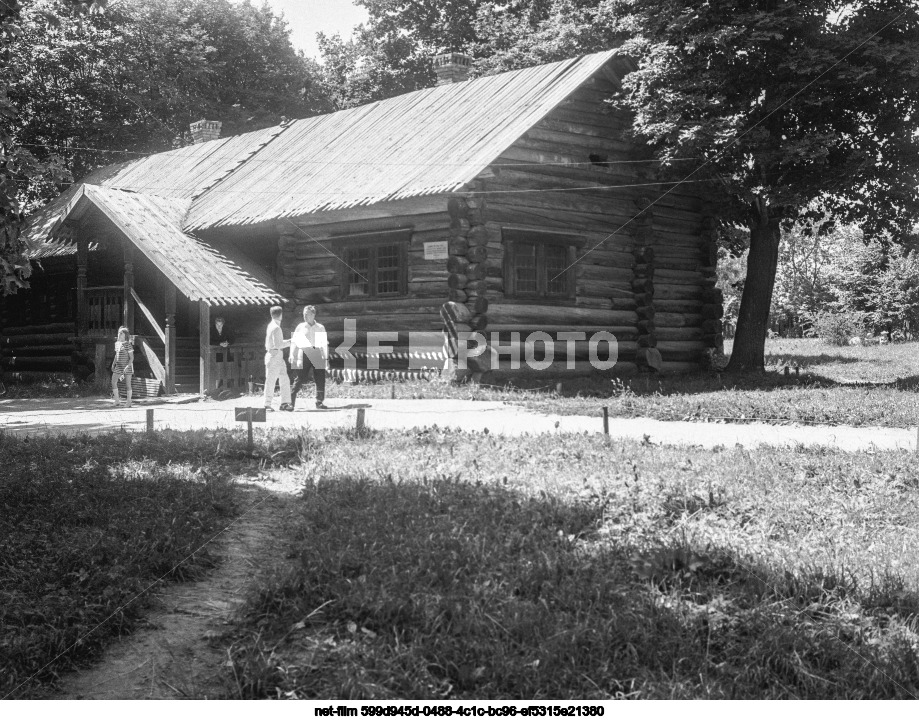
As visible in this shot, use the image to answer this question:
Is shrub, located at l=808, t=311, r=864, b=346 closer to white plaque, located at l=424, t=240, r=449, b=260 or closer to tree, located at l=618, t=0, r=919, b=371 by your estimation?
tree, located at l=618, t=0, r=919, b=371

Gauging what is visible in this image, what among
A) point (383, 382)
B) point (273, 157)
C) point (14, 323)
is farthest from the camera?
point (14, 323)

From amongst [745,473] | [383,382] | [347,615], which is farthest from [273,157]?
[347,615]

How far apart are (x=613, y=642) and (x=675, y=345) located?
1868 cm

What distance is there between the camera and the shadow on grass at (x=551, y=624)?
4543 mm

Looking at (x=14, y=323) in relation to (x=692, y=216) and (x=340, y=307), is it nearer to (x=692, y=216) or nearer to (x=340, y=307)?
(x=340, y=307)

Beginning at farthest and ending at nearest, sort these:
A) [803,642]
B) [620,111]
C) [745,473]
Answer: [620,111], [745,473], [803,642]

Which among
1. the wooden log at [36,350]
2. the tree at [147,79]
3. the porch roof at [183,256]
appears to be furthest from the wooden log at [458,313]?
the tree at [147,79]

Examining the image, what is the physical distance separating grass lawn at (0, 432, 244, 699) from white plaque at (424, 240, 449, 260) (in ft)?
30.6

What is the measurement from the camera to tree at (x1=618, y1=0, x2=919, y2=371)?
18.5 m

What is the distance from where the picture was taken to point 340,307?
21.3 meters

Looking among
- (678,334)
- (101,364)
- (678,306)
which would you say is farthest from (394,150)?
(101,364)

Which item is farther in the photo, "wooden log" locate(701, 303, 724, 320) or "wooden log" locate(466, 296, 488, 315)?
"wooden log" locate(701, 303, 724, 320)

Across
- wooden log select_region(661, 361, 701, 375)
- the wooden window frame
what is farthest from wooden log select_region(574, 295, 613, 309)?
the wooden window frame

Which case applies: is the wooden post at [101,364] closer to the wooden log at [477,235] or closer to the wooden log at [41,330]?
the wooden log at [41,330]
